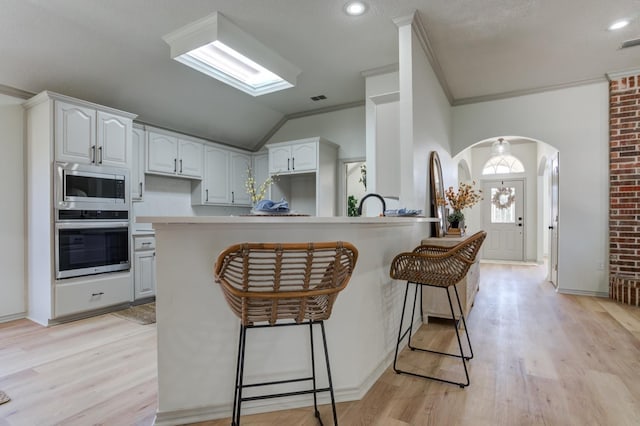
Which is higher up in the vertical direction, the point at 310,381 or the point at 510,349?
the point at 310,381

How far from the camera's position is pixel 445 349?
101 inches

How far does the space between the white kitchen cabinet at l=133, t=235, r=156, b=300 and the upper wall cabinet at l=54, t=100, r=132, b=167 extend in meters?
0.95

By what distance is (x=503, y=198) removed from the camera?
25.4ft

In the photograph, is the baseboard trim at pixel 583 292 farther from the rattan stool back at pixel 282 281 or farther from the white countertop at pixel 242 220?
the rattan stool back at pixel 282 281

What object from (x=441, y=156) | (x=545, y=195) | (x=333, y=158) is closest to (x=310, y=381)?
(x=441, y=156)

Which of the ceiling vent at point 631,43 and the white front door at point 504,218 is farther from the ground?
the ceiling vent at point 631,43

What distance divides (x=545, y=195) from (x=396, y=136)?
547 cm

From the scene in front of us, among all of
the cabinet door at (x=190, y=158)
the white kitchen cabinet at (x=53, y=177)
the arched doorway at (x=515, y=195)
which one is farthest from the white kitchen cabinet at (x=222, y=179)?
the arched doorway at (x=515, y=195)

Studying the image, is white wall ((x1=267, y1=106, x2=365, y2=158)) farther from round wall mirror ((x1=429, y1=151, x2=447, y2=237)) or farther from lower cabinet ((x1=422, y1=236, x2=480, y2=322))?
lower cabinet ((x1=422, y1=236, x2=480, y2=322))

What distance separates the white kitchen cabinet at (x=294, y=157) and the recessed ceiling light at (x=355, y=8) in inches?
82.9

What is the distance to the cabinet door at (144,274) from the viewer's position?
398 centimetres

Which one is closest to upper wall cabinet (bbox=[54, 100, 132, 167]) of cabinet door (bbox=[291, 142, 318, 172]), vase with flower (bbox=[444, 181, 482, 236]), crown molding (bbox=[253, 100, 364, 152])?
cabinet door (bbox=[291, 142, 318, 172])

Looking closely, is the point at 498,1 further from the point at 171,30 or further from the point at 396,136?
the point at 171,30

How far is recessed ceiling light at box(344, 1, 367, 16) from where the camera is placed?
268 centimetres
